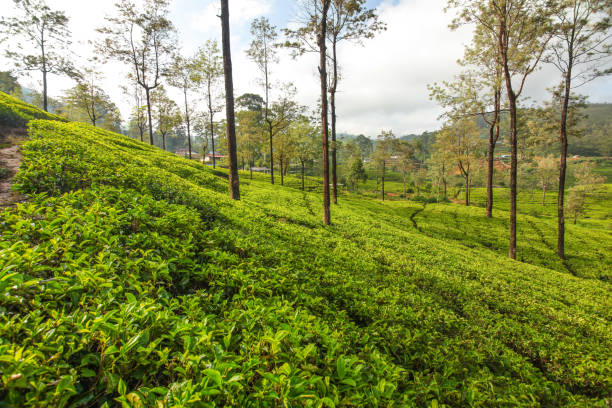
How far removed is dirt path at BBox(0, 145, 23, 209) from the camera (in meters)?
4.66

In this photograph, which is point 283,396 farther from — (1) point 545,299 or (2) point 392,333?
(1) point 545,299

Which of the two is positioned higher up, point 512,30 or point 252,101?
point 252,101

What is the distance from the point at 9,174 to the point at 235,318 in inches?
278

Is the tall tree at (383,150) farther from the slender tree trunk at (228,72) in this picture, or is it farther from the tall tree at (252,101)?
the tall tree at (252,101)

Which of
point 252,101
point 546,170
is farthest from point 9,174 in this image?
point 252,101

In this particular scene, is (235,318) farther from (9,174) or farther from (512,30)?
(512,30)

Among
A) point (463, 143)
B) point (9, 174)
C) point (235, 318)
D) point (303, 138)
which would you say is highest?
point (303, 138)

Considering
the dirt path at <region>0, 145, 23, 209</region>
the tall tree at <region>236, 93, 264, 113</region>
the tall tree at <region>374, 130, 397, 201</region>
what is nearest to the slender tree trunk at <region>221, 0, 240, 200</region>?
the dirt path at <region>0, 145, 23, 209</region>

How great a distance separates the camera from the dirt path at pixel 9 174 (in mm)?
4664

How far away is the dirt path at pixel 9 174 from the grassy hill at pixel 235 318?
43 centimetres

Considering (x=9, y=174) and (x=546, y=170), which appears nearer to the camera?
(x=9, y=174)

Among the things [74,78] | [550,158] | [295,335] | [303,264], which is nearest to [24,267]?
[295,335]

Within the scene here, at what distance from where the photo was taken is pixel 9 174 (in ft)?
18.9

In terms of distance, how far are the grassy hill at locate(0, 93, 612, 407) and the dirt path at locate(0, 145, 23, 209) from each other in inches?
16.8
